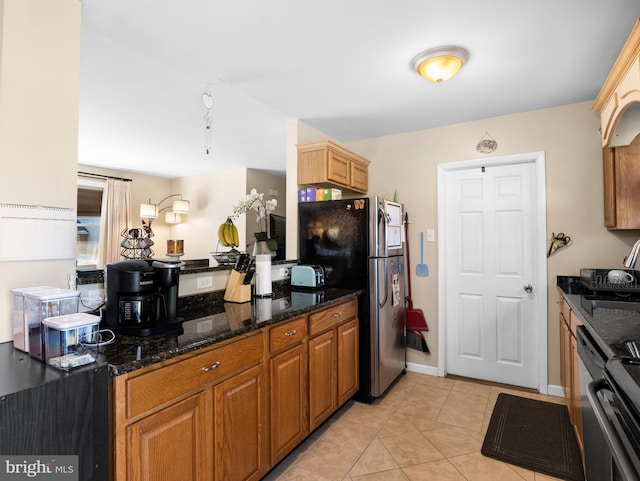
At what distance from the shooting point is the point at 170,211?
624 centimetres

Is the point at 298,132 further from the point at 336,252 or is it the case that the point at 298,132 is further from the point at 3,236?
the point at 3,236

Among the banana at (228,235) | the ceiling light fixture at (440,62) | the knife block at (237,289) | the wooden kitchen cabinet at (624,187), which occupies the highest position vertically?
the ceiling light fixture at (440,62)

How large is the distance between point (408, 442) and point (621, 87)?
2403mm

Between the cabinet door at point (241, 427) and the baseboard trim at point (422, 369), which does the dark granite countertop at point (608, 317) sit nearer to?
the baseboard trim at point (422, 369)

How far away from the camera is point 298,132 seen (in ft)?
10.3

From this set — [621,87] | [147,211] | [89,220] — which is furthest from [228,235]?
[89,220]

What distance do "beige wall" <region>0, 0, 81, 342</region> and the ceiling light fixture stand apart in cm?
182

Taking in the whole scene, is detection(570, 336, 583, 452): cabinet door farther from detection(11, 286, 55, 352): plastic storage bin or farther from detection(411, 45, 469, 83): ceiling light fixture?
detection(11, 286, 55, 352): plastic storage bin

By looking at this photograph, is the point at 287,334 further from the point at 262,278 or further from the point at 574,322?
the point at 574,322

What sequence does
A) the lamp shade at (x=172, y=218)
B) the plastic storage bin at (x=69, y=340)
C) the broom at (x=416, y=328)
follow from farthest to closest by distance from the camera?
the lamp shade at (x=172, y=218) < the broom at (x=416, y=328) < the plastic storage bin at (x=69, y=340)

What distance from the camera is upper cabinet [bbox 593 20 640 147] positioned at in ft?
5.14

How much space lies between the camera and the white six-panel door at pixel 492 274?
9.66 ft

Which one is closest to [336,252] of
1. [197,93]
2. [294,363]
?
[294,363]

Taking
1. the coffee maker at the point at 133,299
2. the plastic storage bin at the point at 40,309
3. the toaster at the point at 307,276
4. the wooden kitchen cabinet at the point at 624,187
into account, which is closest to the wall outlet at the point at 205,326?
the coffee maker at the point at 133,299
